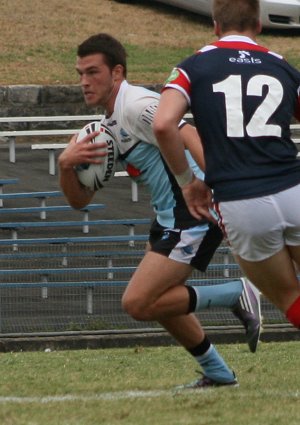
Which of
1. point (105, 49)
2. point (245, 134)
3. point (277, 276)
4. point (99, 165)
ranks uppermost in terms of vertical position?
point (245, 134)

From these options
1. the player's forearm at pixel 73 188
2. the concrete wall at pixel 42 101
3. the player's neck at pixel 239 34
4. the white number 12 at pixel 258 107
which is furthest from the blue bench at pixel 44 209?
the white number 12 at pixel 258 107

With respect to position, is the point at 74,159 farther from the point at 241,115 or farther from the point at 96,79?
the point at 241,115

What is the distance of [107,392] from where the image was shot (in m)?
7.23

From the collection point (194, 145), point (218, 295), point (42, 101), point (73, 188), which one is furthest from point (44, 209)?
point (194, 145)

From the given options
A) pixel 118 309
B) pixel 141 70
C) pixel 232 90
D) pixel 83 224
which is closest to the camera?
pixel 232 90

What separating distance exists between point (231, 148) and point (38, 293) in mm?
9077

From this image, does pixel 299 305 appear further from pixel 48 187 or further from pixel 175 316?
pixel 48 187

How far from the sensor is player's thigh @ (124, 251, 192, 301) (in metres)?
6.99

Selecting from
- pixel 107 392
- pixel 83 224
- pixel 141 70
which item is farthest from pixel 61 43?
pixel 107 392

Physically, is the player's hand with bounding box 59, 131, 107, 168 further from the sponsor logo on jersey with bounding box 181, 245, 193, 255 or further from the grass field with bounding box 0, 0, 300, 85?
the grass field with bounding box 0, 0, 300, 85

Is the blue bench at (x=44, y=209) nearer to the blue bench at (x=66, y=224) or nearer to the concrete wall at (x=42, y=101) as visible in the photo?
the blue bench at (x=66, y=224)

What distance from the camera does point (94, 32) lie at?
2567cm

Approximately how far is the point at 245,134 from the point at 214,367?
1690 mm

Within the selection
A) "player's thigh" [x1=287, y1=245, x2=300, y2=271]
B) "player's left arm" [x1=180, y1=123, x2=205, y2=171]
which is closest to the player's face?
"player's left arm" [x1=180, y1=123, x2=205, y2=171]
